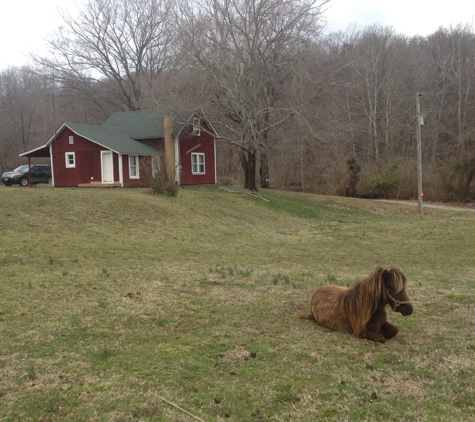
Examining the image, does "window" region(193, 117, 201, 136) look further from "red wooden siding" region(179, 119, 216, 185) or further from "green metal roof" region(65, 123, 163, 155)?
"green metal roof" region(65, 123, 163, 155)

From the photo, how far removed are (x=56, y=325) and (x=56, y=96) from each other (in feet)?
146

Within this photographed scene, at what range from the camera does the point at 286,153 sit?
3834 cm

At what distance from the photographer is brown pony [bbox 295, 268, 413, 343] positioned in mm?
4496

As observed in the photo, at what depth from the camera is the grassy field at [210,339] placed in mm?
3340

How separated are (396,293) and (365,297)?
1.06 feet

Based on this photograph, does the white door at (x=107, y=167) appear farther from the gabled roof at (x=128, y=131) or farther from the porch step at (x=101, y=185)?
the gabled roof at (x=128, y=131)

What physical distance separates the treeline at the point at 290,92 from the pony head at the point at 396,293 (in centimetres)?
2087

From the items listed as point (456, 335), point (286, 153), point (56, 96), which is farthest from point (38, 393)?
point (56, 96)

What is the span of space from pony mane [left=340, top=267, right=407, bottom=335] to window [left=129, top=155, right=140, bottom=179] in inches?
984

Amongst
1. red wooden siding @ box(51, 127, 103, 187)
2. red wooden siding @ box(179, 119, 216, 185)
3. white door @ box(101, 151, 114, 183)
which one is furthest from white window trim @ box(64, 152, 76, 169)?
red wooden siding @ box(179, 119, 216, 185)

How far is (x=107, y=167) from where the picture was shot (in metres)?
28.2

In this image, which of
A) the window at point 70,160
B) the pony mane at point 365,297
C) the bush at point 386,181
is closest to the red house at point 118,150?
the window at point 70,160

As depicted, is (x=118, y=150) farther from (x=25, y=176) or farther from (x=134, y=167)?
(x=25, y=176)

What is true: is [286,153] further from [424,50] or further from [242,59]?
[424,50]
